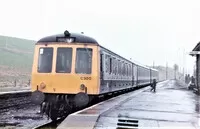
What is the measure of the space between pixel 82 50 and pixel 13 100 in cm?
1177

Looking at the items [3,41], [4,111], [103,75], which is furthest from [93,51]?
[3,41]

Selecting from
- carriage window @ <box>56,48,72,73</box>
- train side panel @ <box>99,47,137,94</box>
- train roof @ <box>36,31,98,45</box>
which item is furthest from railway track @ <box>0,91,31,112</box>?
train roof @ <box>36,31,98,45</box>

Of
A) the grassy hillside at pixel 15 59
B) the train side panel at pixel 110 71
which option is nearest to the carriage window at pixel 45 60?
the train side panel at pixel 110 71

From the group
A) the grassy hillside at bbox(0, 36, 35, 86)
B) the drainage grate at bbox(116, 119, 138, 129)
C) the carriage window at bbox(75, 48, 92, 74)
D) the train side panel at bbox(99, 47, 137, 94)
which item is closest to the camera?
the drainage grate at bbox(116, 119, 138, 129)

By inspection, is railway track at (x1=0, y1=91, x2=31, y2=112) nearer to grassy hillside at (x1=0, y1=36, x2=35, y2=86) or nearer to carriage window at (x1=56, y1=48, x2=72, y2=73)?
carriage window at (x1=56, y1=48, x2=72, y2=73)

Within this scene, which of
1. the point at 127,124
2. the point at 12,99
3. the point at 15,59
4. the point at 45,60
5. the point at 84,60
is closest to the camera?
the point at 127,124

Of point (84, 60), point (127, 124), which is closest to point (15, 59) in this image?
point (84, 60)

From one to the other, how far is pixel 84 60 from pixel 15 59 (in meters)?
71.7

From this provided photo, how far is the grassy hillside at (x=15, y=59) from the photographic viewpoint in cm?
6724

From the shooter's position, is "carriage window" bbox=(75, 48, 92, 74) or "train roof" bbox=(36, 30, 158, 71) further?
"train roof" bbox=(36, 30, 158, 71)

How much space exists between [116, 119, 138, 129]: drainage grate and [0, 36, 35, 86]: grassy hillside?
159 ft

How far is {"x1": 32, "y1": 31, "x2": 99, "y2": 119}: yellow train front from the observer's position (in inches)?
587

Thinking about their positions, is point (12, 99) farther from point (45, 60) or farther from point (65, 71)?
point (65, 71)

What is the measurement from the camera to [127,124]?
1084 centimetres
